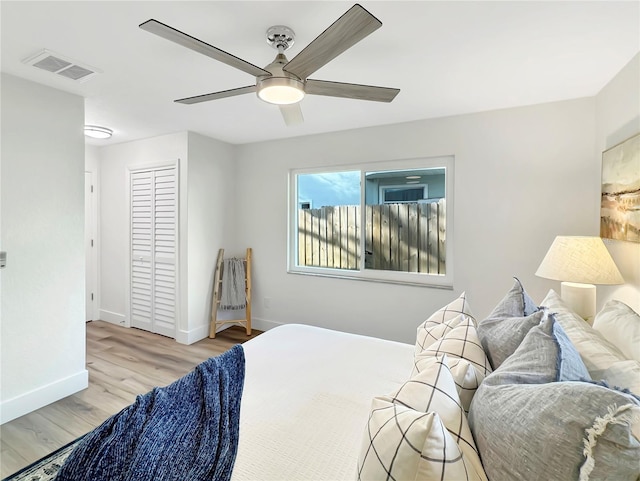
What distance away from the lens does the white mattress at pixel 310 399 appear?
3.60 feet

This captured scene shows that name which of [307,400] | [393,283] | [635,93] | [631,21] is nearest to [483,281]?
[393,283]

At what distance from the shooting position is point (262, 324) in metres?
4.26

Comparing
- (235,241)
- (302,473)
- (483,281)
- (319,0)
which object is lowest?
(302,473)

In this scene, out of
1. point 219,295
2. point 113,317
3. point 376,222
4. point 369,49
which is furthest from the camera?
point 113,317

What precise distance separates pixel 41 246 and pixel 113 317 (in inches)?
92.8

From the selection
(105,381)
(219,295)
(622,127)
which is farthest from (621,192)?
(105,381)

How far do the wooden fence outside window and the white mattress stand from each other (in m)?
1.49

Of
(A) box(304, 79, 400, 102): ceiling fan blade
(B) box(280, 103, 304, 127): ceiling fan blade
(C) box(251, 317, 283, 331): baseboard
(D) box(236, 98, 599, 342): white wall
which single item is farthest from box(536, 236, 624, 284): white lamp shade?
(C) box(251, 317, 283, 331): baseboard

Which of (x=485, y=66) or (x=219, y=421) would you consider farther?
(x=485, y=66)

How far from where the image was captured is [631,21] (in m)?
1.66

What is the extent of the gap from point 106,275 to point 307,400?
425cm

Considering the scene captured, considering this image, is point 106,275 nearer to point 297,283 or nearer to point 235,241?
point 235,241

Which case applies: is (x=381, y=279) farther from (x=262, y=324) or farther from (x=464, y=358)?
(x=464, y=358)

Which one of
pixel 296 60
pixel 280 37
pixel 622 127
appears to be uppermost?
pixel 280 37
